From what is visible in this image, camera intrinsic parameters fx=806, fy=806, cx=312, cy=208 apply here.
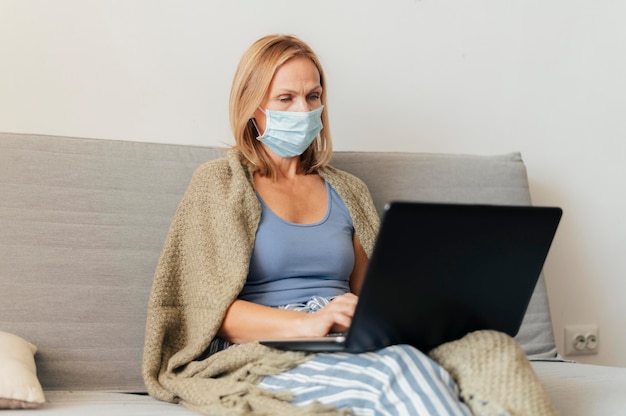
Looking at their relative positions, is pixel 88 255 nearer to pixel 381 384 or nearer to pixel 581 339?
pixel 381 384

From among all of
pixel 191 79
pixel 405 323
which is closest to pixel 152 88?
pixel 191 79

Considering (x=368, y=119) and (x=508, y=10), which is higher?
(x=508, y=10)

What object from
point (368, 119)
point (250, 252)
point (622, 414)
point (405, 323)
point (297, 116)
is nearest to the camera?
point (405, 323)

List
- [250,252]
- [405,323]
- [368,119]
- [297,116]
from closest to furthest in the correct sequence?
[405,323]
[250,252]
[297,116]
[368,119]

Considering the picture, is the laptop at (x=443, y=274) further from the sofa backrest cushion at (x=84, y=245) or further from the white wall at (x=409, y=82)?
the white wall at (x=409, y=82)

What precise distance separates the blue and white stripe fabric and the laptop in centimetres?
3

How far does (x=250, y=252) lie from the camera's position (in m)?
1.55

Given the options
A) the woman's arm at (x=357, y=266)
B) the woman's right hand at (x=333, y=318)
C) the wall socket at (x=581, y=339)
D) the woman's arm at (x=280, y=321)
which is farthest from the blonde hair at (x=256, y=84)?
the wall socket at (x=581, y=339)

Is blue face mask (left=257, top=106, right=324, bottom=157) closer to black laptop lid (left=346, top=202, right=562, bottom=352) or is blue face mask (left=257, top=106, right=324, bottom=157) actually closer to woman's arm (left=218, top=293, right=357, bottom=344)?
woman's arm (left=218, top=293, right=357, bottom=344)

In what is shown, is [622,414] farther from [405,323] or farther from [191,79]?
[191,79]

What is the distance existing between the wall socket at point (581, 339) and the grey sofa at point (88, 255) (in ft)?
2.33

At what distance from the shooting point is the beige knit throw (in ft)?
3.63

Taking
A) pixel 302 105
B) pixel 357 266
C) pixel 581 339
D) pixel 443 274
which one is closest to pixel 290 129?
pixel 302 105

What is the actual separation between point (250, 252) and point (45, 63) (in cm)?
74
